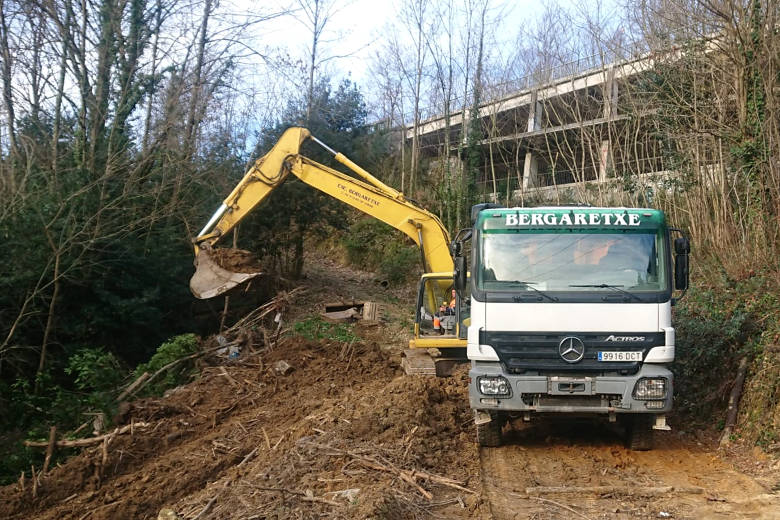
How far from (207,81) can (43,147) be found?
4415 millimetres

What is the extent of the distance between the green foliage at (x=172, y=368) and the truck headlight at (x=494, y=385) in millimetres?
7051

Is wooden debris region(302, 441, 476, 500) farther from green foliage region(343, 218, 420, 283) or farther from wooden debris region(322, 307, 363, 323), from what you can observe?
green foliage region(343, 218, 420, 283)

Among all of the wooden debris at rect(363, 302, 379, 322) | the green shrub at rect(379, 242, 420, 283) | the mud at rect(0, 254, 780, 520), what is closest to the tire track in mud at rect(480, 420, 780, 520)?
the mud at rect(0, 254, 780, 520)

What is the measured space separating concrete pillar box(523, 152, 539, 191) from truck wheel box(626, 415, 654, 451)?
17137mm

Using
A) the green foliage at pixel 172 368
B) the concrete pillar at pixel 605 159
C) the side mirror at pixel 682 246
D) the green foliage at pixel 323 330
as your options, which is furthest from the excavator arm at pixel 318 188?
the concrete pillar at pixel 605 159

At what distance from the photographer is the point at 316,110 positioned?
25.7 m

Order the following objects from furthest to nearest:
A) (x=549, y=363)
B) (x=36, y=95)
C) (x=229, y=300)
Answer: (x=229, y=300) → (x=36, y=95) → (x=549, y=363)

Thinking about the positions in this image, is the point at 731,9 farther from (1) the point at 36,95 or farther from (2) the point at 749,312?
(1) the point at 36,95

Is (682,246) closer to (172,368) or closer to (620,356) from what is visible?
(620,356)

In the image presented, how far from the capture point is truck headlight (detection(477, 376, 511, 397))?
7.31 meters

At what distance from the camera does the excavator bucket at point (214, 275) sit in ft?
41.9

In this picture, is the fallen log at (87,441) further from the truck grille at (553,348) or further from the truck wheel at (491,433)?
the truck grille at (553,348)

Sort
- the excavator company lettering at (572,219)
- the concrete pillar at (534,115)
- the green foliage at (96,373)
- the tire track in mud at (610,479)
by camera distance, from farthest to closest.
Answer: the concrete pillar at (534,115) → the green foliage at (96,373) → the excavator company lettering at (572,219) → the tire track in mud at (610,479)

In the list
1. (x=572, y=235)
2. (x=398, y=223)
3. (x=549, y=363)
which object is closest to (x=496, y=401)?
(x=549, y=363)
